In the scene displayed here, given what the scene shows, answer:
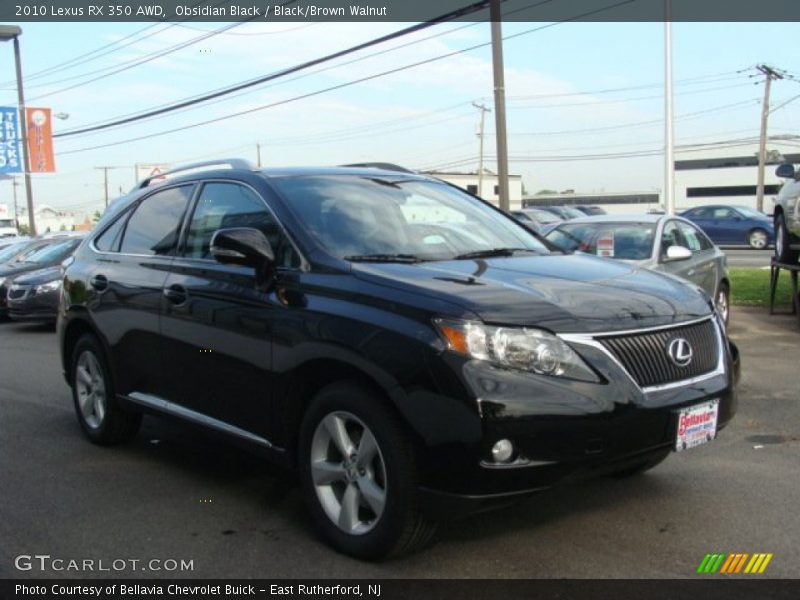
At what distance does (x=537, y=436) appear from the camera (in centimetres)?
311

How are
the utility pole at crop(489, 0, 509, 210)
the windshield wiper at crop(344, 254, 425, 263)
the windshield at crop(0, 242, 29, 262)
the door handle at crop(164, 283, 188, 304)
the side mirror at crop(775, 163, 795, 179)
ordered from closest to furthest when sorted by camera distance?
1. the windshield wiper at crop(344, 254, 425, 263)
2. the door handle at crop(164, 283, 188, 304)
3. the side mirror at crop(775, 163, 795, 179)
4. the utility pole at crop(489, 0, 509, 210)
5. the windshield at crop(0, 242, 29, 262)

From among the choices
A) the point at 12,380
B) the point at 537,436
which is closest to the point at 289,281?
the point at 537,436

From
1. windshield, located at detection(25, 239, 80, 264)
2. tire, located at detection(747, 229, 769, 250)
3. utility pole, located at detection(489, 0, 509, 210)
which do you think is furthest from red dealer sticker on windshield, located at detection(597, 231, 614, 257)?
tire, located at detection(747, 229, 769, 250)

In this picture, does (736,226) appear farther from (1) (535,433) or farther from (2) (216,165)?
(1) (535,433)

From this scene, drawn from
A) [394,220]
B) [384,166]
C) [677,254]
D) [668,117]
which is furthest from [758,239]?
[394,220]

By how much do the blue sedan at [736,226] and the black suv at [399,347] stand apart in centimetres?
2317

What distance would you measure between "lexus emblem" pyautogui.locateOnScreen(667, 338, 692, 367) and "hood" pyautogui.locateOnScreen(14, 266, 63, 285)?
37.1 feet

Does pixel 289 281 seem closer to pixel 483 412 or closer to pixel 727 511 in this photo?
pixel 483 412

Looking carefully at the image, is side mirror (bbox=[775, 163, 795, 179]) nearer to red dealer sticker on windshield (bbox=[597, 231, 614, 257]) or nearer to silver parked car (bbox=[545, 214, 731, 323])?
silver parked car (bbox=[545, 214, 731, 323])

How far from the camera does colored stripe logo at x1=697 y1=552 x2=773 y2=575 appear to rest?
339cm

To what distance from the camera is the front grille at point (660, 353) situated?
3.33 meters

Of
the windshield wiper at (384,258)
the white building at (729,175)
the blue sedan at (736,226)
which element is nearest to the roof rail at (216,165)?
the windshield wiper at (384,258)

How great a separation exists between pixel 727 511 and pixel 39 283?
11.5 m

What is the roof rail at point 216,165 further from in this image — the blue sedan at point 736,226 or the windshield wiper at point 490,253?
the blue sedan at point 736,226
